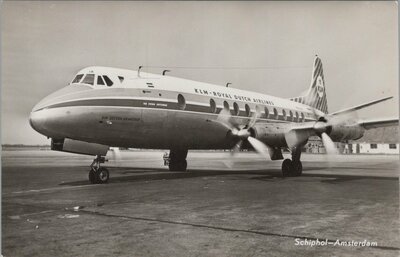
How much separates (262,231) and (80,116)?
25.7 feet

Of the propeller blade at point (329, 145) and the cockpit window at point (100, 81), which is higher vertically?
the cockpit window at point (100, 81)

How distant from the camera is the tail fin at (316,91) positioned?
84.4ft

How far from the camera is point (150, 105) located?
13875 mm

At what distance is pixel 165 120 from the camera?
14.3 metres

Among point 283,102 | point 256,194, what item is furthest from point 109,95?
point 283,102

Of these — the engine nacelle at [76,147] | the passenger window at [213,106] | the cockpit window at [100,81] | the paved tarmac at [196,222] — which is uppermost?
the cockpit window at [100,81]

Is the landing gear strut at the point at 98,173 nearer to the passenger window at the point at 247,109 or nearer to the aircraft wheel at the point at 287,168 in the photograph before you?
the passenger window at the point at 247,109

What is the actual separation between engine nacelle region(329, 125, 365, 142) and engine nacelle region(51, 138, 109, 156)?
9368mm

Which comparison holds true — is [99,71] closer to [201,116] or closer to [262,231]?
[201,116]

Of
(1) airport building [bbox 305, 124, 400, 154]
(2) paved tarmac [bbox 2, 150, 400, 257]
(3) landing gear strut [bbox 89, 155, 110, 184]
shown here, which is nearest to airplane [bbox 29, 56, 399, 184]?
(3) landing gear strut [bbox 89, 155, 110, 184]

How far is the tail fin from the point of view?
25719 mm

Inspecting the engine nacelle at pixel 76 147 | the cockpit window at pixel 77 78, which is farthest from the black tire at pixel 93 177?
the cockpit window at pixel 77 78

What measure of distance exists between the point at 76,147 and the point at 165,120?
3.43 metres

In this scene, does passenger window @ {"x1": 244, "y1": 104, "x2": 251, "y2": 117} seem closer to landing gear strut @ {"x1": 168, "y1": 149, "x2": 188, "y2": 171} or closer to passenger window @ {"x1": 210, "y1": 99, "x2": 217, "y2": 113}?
passenger window @ {"x1": 210, "y1": 99, "x2": 217, "y2": 113}
